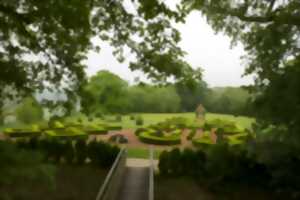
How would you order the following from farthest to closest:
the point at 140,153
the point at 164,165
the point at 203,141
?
1. the point at 203,141
2. the point at 140,153
3. the point at 164,165

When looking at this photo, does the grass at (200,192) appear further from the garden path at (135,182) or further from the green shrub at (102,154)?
the green shrub at (102,154)

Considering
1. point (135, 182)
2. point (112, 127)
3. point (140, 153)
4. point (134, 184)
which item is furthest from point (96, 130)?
point (134, 184)

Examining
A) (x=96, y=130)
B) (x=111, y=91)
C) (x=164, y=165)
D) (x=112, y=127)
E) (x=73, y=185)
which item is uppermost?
(x=111, y=91)

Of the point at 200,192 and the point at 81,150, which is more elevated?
the point at 81,150

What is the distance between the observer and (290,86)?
274 inches

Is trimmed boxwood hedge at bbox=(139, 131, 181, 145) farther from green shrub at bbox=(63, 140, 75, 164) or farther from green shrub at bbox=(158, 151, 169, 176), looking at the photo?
green shrub at bbox=(63, 140, 75, 164)

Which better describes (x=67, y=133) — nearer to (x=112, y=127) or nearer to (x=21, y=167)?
(x=112, y=127)

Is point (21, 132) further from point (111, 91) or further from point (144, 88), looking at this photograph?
point (144, 88)

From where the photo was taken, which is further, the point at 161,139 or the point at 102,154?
the point at 161,139

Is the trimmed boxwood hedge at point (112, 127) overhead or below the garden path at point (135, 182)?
overhead

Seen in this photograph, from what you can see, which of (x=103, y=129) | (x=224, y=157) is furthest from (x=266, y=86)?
(x=103, y=129)

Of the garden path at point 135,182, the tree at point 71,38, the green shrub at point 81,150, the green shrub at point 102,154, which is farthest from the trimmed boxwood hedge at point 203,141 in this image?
the tree at point 71,38

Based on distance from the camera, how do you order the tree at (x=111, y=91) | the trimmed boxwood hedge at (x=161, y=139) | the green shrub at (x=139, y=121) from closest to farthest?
the trimmed boxwood hedge at (x=161, y=139) < the green shrub at (x=139, y=121) < the tree at (x=111, y=91)

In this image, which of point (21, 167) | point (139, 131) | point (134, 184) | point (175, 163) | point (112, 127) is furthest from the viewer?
point (112, 127)
